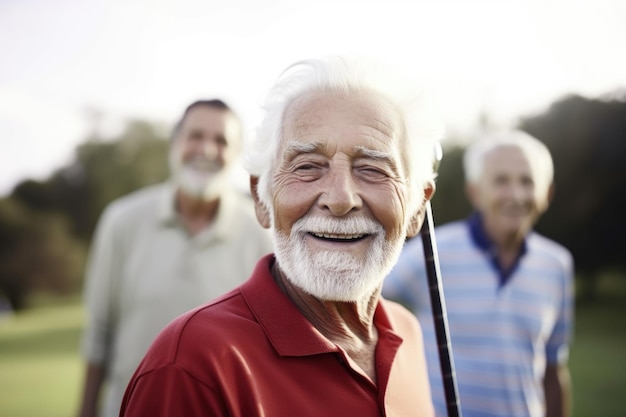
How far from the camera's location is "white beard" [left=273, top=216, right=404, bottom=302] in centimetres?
157

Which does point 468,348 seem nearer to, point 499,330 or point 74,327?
point 499,330

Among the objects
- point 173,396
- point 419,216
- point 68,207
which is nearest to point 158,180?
point 68,207

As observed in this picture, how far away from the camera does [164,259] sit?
323 centimetres

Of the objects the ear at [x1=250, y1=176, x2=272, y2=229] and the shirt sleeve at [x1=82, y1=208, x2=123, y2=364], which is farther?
the shirt sleeve at [x1=82, y1=208, x2=123, y2=364]

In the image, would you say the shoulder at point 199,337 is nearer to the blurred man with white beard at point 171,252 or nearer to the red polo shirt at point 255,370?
the red polo shirt at point 255,370

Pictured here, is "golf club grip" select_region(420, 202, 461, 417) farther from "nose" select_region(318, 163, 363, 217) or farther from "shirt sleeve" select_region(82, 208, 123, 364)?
"shirt sleeve" select_region(82, 208, 123, 364)

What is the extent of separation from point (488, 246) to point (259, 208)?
220cm

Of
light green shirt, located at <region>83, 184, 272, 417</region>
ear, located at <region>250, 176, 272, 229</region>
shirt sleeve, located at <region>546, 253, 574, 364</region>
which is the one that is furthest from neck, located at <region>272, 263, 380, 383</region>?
shirt sleeve, located at <region>546, 253, 574, 364</region>

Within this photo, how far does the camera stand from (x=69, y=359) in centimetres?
1501

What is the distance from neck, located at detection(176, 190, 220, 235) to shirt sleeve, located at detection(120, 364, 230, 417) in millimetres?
2134

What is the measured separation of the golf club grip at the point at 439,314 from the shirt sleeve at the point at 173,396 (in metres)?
0.84

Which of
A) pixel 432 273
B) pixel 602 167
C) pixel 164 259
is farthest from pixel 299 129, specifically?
pixel 602 167

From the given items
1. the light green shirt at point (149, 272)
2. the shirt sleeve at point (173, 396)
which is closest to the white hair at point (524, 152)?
the light green shirt at point (149, 272)

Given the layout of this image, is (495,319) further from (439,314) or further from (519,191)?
(439,314)
